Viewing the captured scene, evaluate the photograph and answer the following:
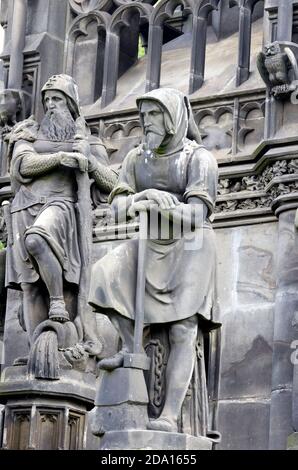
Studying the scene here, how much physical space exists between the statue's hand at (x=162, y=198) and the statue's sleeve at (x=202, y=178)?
0.60 ft

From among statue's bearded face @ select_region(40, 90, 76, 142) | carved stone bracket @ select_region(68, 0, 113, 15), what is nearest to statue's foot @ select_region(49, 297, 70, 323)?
statue's bearded face @ select_region(40, 90, 76, 142)

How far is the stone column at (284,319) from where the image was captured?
17.2 metres

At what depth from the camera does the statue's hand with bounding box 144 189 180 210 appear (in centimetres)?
1458

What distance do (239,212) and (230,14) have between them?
3435 mm

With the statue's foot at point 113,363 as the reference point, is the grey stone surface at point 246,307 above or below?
above

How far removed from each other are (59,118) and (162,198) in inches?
Result: 129

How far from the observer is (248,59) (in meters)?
19.5

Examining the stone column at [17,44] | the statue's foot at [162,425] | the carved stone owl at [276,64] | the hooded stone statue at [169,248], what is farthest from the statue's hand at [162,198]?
the stone column at [17,44]

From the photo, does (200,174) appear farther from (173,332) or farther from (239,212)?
(239,212)

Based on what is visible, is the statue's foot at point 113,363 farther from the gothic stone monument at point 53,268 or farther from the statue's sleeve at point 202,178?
the gothic stone monument at point 53,268

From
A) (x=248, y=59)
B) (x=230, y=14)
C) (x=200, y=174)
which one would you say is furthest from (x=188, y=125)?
(x=230, y=14)

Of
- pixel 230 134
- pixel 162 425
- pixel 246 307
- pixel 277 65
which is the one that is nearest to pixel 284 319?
pixel 246 307

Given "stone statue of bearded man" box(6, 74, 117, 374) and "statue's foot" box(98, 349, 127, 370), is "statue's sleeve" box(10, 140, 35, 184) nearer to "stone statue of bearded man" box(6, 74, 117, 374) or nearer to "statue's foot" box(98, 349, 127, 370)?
"stone statue of bearded man" box(6, 74, 117, 374)

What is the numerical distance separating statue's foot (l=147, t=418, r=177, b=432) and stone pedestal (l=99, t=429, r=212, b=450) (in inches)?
3.1
